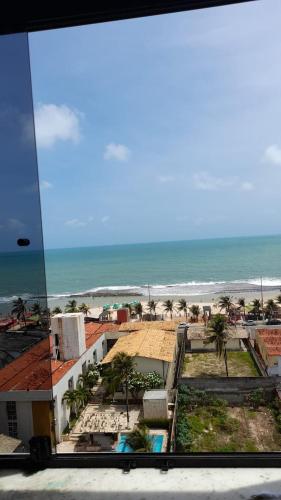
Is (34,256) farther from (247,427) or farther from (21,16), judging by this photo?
(247,427)

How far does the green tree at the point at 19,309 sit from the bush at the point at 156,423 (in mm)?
8683

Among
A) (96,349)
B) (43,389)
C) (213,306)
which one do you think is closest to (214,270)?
(213,306)

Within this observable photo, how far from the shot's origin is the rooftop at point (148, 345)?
12125mm

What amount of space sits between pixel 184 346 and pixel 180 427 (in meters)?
7.07

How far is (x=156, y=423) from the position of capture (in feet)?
30.8

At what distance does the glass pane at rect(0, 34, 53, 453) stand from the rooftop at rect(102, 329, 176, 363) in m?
10.9

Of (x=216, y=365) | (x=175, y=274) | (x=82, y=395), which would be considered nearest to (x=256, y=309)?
(x=216, y=365)

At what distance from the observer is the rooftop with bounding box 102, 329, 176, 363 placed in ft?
39.8

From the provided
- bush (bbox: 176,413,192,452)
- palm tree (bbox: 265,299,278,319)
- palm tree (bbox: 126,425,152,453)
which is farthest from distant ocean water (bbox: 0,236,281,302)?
palm tree (bbox: 126,425,152,453)

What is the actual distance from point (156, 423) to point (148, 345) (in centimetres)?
371

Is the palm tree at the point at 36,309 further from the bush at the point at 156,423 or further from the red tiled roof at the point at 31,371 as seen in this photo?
the bush at the point at 156,423

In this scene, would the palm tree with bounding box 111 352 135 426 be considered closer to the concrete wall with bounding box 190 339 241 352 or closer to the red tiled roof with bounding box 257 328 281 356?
the red tiled roof with bounding box 257 328 281 356

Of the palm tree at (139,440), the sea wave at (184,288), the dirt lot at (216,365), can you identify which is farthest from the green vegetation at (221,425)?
the sea wave at (184,288)

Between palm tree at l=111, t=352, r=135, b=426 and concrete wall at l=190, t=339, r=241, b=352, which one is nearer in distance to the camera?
palm tree at l=111, t=352, r=135, b=426
